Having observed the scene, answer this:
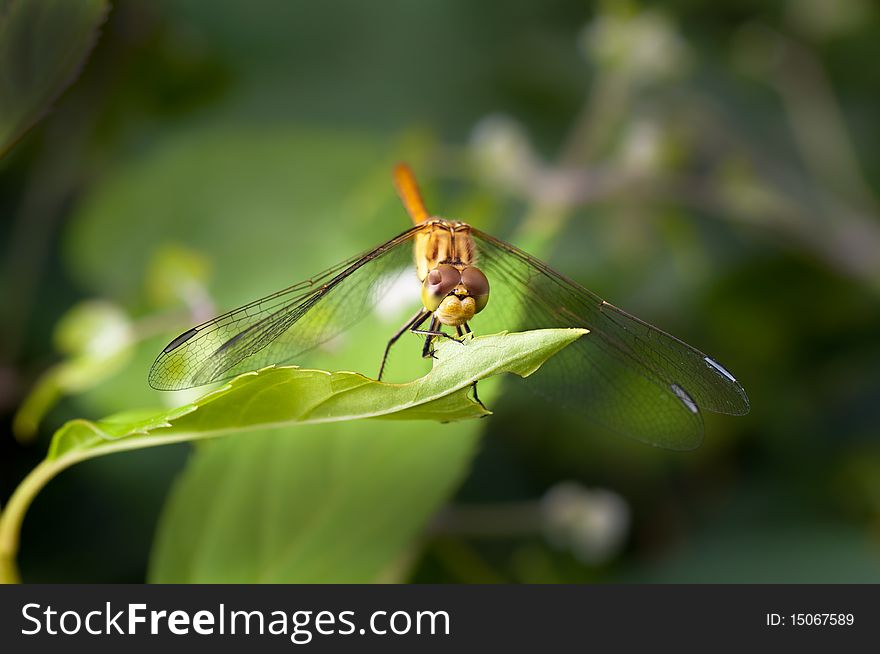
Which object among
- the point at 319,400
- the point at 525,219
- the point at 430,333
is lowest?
the point at 319,400

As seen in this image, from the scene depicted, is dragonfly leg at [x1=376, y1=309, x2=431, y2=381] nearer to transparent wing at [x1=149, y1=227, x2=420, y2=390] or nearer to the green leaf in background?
transparent wing at [x1=149, y1=227, x2=420, y2=390]

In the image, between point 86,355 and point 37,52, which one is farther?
point 86,355

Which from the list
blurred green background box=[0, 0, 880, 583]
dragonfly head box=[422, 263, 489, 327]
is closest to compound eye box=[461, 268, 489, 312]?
dragonfly head box=[422, 263, 489, 327]

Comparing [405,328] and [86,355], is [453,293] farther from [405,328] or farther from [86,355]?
[86,355]

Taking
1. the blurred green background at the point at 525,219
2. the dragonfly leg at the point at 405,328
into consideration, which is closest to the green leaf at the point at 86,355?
the blurred green background at the point at 525,219

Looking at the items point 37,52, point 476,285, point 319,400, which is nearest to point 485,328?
point 476,285

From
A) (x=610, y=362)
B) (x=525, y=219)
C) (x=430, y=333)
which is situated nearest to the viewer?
(x=430, y=333)

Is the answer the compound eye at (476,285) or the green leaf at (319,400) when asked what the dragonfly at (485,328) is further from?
the green leaf at (319,400)

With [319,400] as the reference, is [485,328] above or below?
above
